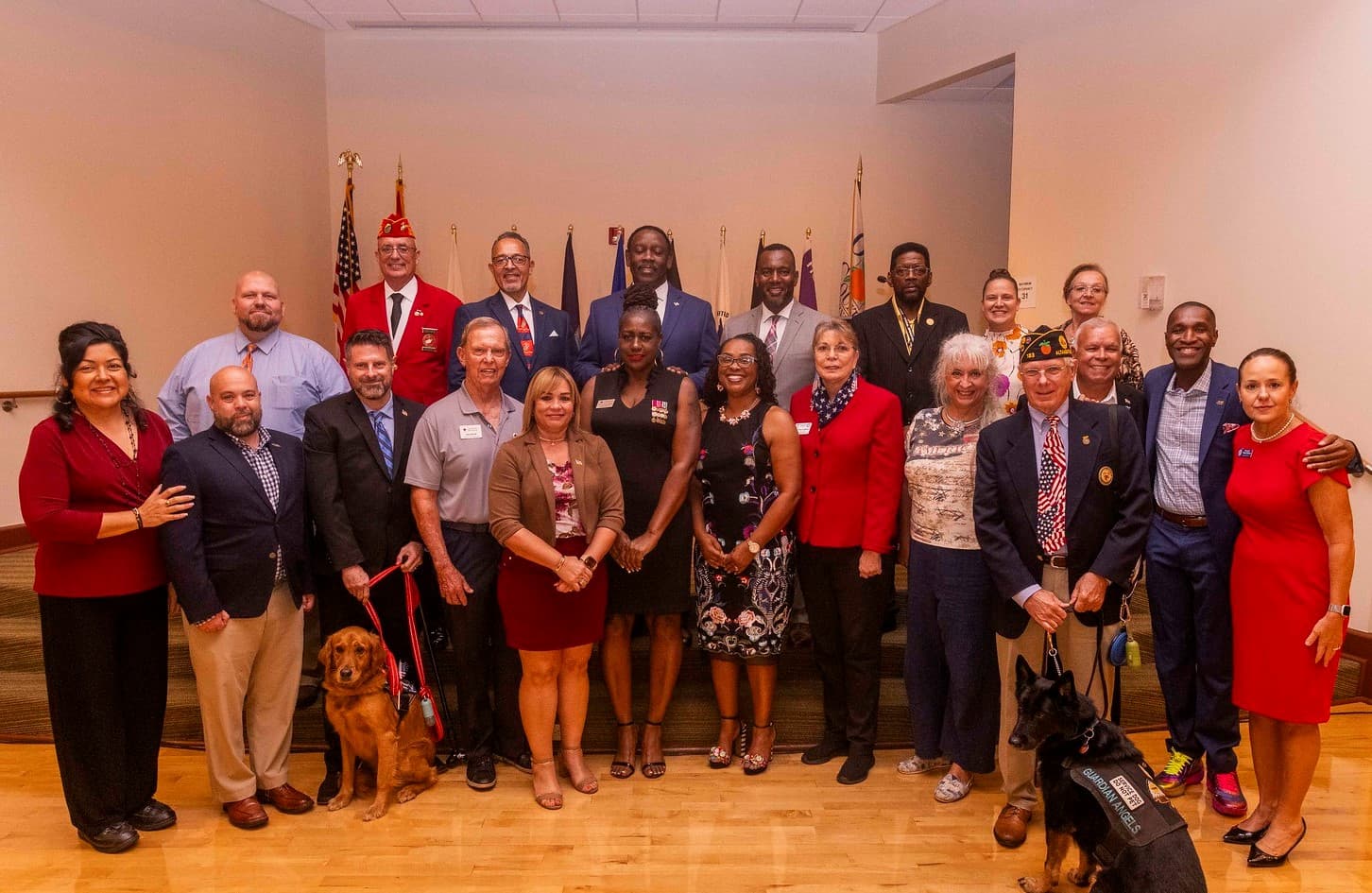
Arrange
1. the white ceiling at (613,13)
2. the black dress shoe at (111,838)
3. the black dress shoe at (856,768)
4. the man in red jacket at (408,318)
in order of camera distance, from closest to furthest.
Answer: the black dress shoe at (111,838) → the black dress shoe at (856,768) → the man in red jacket at (408,318) → the white ceiling at (613,13)

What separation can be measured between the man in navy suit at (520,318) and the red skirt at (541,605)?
1.14m

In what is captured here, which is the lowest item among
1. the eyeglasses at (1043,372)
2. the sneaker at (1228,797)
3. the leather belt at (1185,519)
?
the sneaker at (1228,797)

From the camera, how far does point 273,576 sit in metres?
3.16

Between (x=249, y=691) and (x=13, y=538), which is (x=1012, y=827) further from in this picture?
(x=13, y=538)

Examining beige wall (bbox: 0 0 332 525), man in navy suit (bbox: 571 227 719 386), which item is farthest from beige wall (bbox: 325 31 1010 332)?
man in navy suit (bbox: 571 227 719 386)

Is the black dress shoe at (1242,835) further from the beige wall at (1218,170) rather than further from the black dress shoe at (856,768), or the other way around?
the beige wall at (1218,170)

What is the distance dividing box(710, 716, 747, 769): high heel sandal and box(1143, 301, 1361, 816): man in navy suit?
1.61 meters

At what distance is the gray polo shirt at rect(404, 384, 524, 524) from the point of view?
3.38 metres

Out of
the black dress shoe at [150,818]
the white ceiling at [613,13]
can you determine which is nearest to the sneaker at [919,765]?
the black dress shoe at [150,818]

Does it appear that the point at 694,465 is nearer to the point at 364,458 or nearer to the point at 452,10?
the point at 364,458

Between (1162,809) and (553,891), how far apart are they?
5.80 ft

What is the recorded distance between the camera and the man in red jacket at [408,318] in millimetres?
4523

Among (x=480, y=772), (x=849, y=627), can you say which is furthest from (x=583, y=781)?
(x=849, y=627)

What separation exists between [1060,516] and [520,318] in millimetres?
2539
